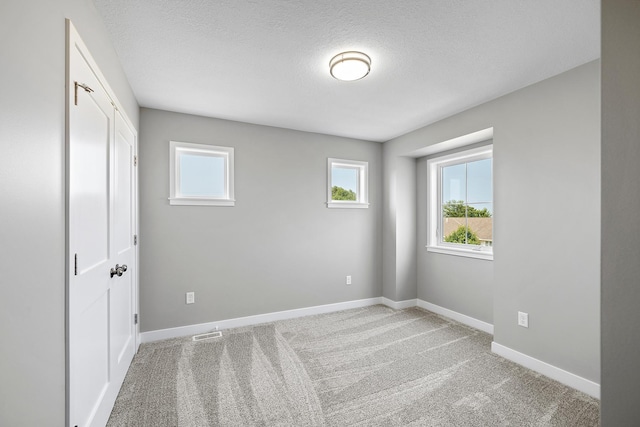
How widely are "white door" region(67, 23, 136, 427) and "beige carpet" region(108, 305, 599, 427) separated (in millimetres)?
364

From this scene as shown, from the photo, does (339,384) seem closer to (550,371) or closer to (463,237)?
(550,371)

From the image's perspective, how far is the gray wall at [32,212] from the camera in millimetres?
803

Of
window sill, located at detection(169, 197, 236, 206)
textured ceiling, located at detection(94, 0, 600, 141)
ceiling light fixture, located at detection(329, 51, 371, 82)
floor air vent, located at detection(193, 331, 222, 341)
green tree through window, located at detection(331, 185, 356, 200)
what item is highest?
textured ceiling, located at detection(94, 0, 600, 141)

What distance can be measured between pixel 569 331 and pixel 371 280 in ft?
7.74

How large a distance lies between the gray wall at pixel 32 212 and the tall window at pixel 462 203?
3.62m

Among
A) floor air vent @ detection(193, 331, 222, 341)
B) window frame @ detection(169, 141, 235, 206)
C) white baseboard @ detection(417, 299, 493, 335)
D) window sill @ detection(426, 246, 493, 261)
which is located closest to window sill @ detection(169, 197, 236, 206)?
window frame @ detection(169, 141, 235, 206)

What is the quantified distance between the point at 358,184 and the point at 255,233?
173cm

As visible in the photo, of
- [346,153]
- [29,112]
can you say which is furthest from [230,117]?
[29,112]

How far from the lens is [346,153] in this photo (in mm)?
4125

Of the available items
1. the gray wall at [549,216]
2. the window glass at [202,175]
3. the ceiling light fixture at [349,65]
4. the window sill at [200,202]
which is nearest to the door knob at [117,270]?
the window sill at [200,202]

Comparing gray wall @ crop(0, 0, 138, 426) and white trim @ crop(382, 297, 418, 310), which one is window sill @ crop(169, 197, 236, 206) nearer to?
gray wall @ crop(0, 0, 138, 426)

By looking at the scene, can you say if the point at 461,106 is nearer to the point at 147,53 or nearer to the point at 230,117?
the point at 230,117

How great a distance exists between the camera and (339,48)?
194 centimetres

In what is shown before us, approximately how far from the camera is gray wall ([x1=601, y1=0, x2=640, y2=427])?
88 cm
